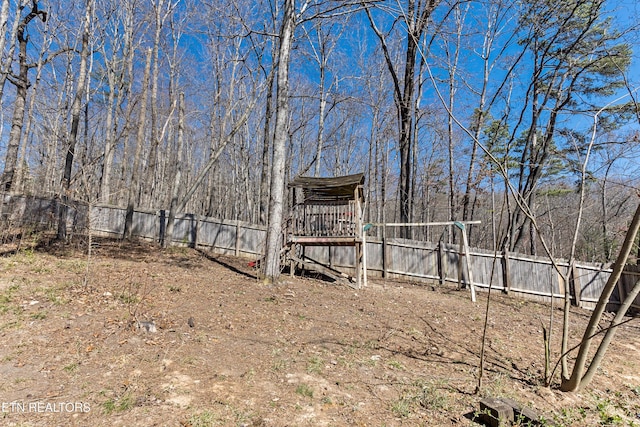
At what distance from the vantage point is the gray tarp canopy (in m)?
9.99

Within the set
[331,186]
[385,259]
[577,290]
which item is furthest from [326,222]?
[577,290]

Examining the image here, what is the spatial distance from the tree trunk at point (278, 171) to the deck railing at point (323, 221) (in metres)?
2.61

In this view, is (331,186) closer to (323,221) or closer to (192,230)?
(323,221)

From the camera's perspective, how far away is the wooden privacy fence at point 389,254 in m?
10.0

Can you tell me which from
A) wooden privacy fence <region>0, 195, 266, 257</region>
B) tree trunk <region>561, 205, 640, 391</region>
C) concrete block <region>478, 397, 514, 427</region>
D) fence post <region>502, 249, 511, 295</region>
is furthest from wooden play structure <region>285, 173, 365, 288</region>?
concrete block <region>478, 397, 514, 427</region>

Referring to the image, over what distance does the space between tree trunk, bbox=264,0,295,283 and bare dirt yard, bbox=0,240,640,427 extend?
62 cm

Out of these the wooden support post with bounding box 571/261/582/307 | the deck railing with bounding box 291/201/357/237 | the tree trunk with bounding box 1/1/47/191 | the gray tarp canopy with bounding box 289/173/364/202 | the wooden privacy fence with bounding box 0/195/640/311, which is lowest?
the wooden support post with bounding box 571/261/582/307

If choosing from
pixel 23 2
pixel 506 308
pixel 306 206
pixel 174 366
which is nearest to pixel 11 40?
pixel 23 2

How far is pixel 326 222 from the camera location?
33.4 ft

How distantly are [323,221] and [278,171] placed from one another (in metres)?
3.39

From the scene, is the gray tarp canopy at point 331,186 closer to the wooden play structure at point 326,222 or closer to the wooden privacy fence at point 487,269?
the wooden play structure at point 326,222

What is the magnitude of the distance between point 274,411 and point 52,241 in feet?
30.7

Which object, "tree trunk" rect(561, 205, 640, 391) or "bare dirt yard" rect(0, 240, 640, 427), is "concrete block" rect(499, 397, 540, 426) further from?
"tree trunk" rect(561, 205, 640, 391)

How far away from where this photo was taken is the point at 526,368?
4480mm
